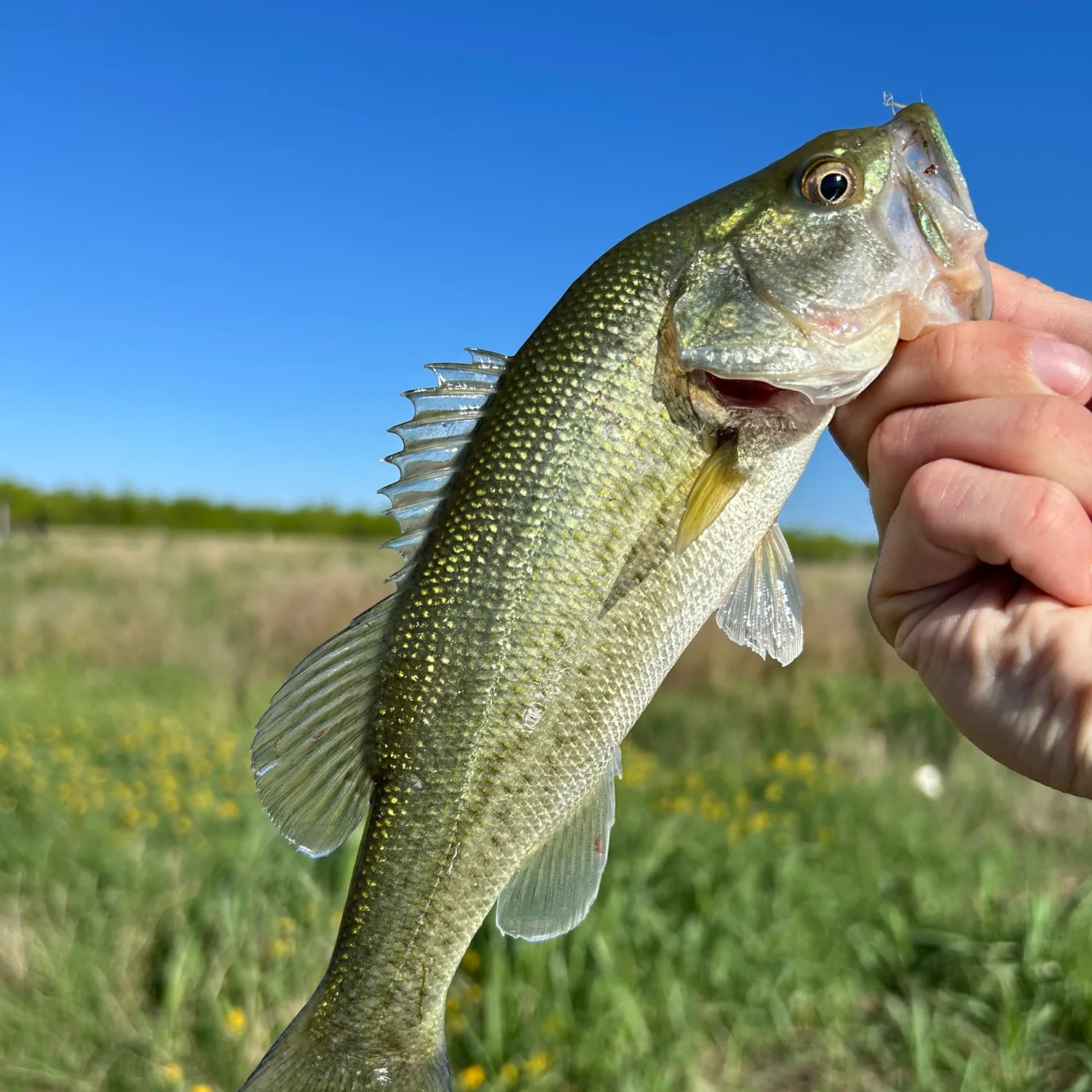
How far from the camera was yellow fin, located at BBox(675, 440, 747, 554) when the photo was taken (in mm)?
1690

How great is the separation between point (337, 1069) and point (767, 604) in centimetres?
124

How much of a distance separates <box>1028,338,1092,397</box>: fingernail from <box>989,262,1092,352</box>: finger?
23 centimetres

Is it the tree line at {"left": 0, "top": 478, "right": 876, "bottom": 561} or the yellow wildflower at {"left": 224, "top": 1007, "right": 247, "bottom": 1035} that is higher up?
the tree line at {"left": 0, "top": 478, "right": 876, "bottom": 561}

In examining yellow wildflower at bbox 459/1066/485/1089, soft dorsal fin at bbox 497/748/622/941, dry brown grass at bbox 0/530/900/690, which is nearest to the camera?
soft dorsal fin at bbox 497/748/622/941

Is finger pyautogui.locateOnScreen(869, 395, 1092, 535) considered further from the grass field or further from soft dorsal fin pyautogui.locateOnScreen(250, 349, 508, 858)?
the grass field

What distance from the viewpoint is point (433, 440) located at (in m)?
1.85

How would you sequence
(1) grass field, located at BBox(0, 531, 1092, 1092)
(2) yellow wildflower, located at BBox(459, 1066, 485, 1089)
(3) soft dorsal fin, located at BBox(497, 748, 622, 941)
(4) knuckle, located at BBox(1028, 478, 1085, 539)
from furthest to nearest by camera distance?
1. (1) grass field, located at BBox(0, 531, 1092, 1092)
2. (2) yellow wildflower, located at BBox(459, 1066, 485, 1089)
3. (3) soft dorsal fin, located at BBox(497, 748, 622, 941)
4. (4) knuckle, located at BBox(1028, 478, 1085, 539)

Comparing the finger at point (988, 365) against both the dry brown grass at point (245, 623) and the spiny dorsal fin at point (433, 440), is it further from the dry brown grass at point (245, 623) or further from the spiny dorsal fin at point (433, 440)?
the dry brown grass at point (245, 623)

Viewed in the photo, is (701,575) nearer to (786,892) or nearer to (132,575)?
(786,892)

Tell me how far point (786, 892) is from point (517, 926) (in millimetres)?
3793

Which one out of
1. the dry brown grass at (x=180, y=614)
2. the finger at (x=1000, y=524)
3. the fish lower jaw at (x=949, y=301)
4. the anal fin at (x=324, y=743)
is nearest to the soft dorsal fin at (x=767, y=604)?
the finger at (x=1000, y=524)

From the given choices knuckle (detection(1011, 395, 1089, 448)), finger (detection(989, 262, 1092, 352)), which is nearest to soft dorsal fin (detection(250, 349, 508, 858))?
knuckle (detection(1011, 395, 1089, 448))

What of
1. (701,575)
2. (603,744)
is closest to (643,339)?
(701,575)

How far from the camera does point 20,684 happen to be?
34.4ft
